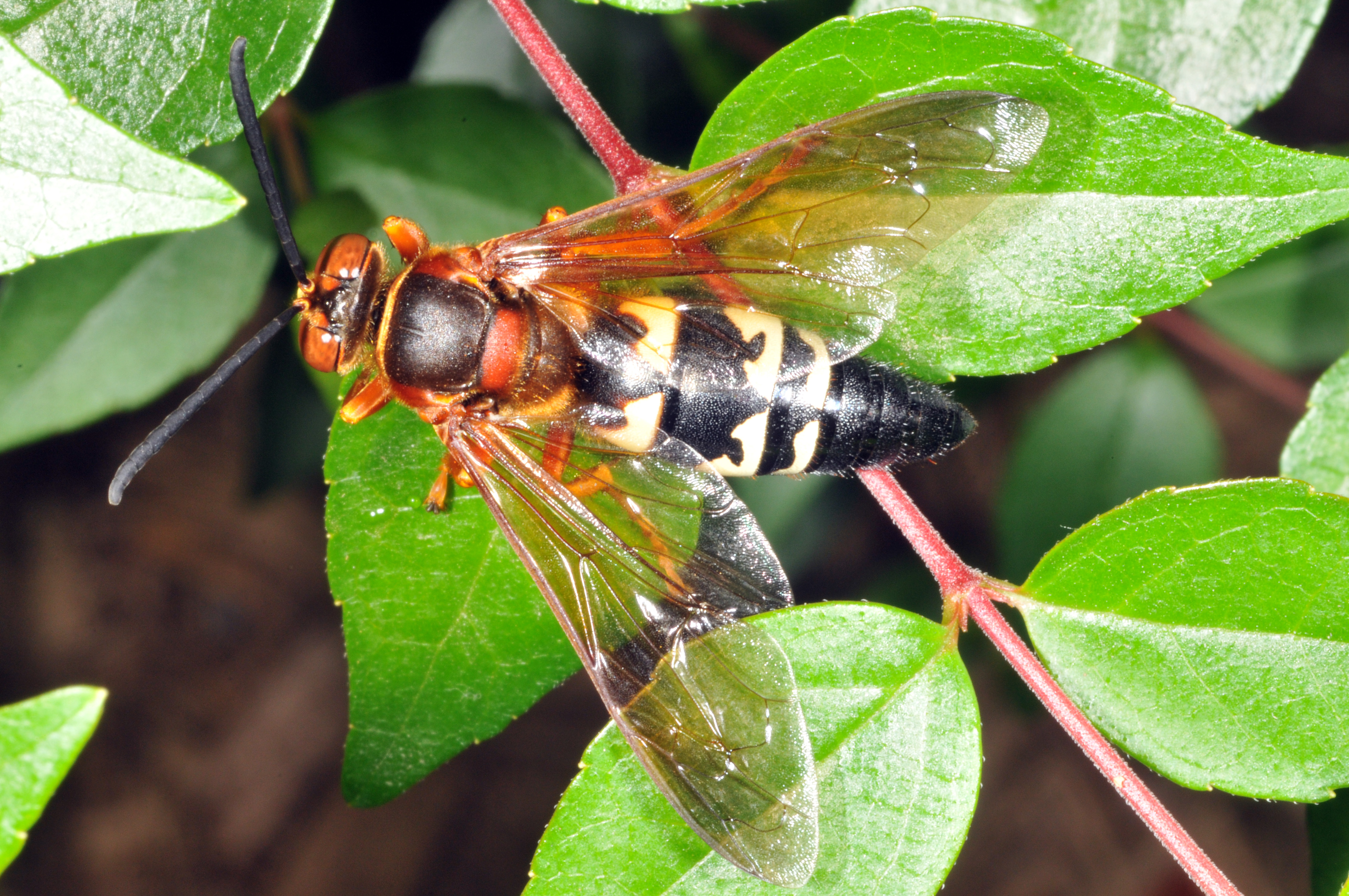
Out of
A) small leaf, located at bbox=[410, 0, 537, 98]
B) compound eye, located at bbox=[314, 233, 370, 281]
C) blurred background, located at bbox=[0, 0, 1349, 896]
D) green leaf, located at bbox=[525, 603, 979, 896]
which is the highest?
small leaf, located at bbox=[410, 0, 537, 98]

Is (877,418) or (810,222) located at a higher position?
(810,222)

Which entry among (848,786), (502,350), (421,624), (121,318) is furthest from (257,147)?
(848,786)

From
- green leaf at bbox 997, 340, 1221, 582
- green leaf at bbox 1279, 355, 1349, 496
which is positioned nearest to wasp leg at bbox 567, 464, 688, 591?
green leaf at bbox 1279, 355, 1349, 496

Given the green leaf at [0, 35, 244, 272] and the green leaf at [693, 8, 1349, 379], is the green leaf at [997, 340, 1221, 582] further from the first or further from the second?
the green leaf at [0, 35, 244, 272]

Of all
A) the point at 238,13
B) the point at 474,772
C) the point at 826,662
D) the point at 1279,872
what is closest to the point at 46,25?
the point at 238,13

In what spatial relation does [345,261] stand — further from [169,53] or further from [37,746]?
[37,746]

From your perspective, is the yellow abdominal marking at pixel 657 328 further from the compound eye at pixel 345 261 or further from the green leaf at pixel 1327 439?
the green leaf at pixel 1327 439
